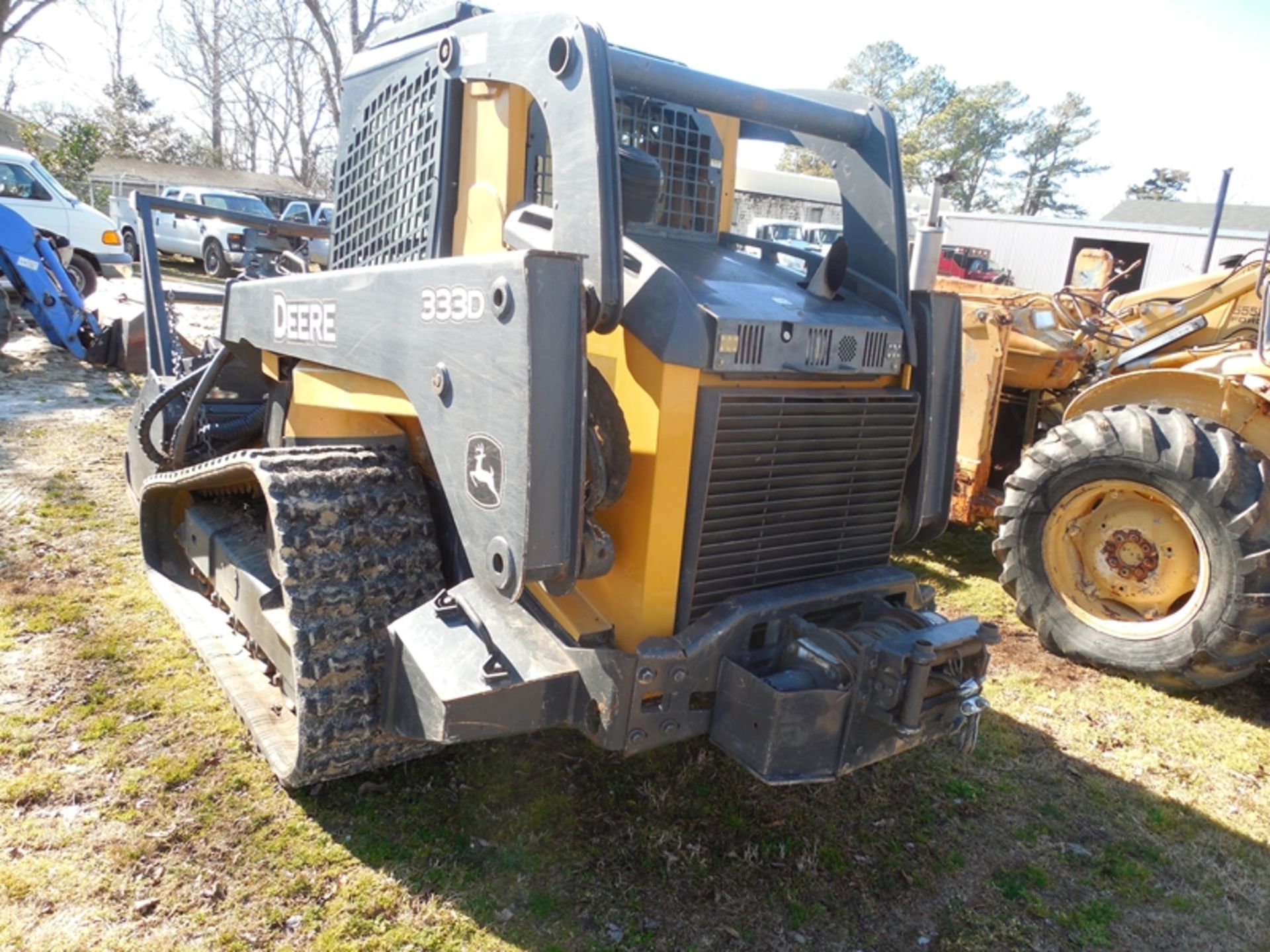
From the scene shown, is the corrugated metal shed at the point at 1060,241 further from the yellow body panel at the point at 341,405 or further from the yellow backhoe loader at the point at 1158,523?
the yellow body panel at the point at 341,405

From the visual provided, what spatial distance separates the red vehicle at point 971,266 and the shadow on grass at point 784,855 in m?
17.8

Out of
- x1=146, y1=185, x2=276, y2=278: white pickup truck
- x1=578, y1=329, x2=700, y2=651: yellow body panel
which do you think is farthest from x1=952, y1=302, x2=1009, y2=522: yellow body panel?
x1=146, y1=185, x2=276, y2=278: white pickup truck

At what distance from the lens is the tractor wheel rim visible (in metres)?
4.08

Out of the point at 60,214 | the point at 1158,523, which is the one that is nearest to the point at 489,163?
the point at 1158,523

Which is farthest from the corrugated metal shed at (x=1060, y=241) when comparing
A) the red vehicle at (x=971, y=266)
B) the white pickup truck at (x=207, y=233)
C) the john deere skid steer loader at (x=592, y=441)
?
the john deere skid steer loader at (x=592, y=441)

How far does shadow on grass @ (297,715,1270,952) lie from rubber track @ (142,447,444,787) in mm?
319

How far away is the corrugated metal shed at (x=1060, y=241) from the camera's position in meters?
28.7

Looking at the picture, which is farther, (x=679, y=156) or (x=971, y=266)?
(x=971, y=266)

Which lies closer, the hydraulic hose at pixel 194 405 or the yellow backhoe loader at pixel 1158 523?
the hydraulic hose at pixel 194 405

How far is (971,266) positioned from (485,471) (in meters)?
24.4

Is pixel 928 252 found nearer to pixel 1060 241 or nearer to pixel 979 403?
pixel 979 403

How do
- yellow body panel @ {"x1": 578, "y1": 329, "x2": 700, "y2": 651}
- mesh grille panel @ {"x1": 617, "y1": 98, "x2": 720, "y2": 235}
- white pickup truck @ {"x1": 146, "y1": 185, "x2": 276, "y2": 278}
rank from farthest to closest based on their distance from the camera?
white pickup truck @ {"x1": 146, "y1": 185, "x2": 276, "y2": 278} → mesh grille panel @ {"x1": 617, "y1": 98, "x2": 720, "y2": 235} → yellow body panel @ {"x1": 578, "y1": 329, "x2": 700, "y2": 651}

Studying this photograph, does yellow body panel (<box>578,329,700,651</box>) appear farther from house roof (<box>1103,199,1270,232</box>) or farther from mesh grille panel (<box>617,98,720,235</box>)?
house roof (<box>1103,199,1270,232</box>)

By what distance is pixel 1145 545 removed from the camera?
4.20 metres
